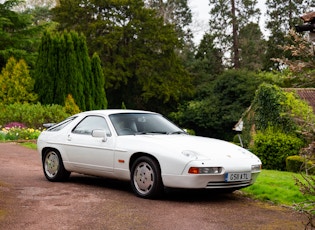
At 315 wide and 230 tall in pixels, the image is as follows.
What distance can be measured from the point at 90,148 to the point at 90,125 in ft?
1.81

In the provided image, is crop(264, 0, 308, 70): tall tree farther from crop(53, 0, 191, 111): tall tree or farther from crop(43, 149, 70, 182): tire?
crop(43, 149, 70, 182): tire

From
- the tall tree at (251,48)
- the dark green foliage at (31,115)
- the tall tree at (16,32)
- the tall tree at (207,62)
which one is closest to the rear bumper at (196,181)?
the dark green foliage at (31,115)

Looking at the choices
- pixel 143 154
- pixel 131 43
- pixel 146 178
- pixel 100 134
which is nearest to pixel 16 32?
pixel 131 43

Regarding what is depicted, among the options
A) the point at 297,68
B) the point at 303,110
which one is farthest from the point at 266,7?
the point at 297,68

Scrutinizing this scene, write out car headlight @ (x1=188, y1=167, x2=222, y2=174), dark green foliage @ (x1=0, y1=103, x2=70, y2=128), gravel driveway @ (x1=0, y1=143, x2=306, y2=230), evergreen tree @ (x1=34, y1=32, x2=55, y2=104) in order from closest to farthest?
gravel driveway @ (x1=0, y1=143, x2=306, y2=230), car headlight @ (x1=188, y1=167, x2=222, y2=174), dark green foliage @ (x1=0, y1=103, x2=70, y2=128), evergreen tree @ (x1=34, y1=32, x2=55, y2=104)

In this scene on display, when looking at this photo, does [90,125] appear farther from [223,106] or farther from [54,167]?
[223,106]

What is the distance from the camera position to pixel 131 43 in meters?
46.0

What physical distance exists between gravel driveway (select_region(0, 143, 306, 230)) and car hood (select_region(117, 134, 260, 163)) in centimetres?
71

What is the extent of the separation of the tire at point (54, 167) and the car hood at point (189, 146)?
1.68 m

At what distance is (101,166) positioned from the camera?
864 cm

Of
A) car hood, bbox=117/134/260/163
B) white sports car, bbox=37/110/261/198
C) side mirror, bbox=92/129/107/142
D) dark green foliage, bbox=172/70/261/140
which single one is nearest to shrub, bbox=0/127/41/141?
white sports car, bbox=37/110/261/198

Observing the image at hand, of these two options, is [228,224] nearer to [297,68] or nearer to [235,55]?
[297,68]

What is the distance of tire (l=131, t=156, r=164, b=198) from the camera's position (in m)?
7.66

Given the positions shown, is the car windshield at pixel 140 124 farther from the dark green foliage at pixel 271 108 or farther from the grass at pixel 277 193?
the dark green foliage at pixel 271 108
